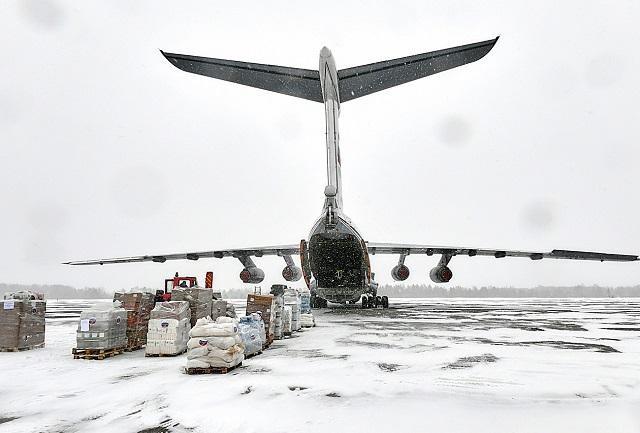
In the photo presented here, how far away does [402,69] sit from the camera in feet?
49.9

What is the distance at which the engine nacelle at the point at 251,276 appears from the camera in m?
23.4

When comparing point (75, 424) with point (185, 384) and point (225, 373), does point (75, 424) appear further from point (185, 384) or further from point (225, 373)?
point (225, 373)

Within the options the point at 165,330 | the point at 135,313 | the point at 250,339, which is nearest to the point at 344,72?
the point at 135,313

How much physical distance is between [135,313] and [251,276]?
46.0 ft

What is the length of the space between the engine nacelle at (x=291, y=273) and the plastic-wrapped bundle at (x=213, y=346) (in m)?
17.2

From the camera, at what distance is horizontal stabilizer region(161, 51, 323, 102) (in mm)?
13734

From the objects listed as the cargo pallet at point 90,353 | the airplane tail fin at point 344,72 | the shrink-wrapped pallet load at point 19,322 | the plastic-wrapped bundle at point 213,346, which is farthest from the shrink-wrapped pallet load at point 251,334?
the airplane tail fin at point 344,72

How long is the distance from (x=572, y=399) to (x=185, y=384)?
4.93 m

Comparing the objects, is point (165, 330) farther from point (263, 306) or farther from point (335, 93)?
point (335, 93)

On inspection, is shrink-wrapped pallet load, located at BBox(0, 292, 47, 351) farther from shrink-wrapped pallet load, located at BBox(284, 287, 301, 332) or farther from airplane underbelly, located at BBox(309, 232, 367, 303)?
airplane underbelly, located at BBox(309, 232, 367, 303)

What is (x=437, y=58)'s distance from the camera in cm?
1367

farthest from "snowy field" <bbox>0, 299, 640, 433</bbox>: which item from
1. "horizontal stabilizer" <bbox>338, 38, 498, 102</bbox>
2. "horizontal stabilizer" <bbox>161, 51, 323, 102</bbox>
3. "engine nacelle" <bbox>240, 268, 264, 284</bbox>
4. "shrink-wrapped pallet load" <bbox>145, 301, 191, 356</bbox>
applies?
"engine nacelle" <bbox>240, 268, 264, 284</bbox>

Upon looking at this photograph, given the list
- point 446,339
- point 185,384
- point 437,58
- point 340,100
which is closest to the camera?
point 185,384

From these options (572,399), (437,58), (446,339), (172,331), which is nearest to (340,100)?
(437,58)
